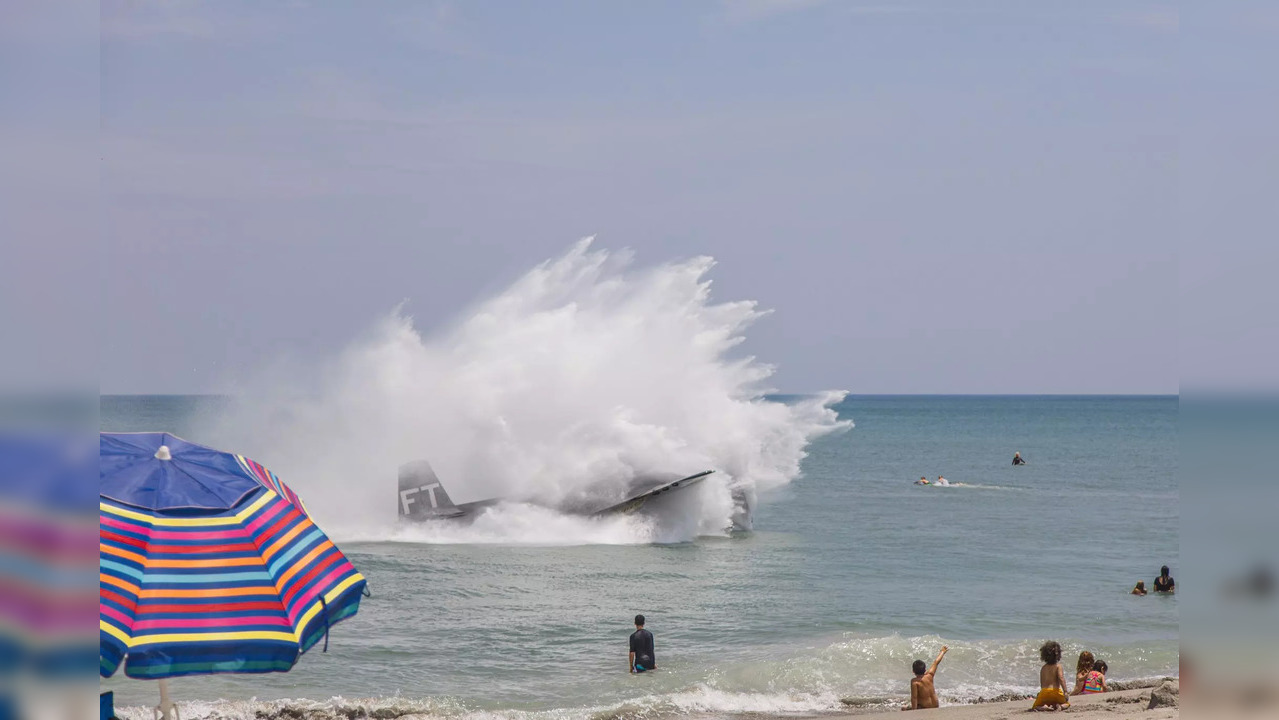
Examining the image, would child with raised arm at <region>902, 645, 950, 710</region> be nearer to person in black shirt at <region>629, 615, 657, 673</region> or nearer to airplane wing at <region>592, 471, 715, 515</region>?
person in black shirt at <region>629, 615, 657, 673</region>

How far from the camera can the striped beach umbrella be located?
5.00 metres

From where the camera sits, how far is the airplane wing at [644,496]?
3061cm

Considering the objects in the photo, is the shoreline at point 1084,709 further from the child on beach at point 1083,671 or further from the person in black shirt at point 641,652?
the person in black shirt at point 641,652

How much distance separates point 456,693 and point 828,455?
66.9 meters

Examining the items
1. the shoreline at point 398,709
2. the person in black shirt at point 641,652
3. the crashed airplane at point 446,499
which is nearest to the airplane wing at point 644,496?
the crashed airplane at point 446,499

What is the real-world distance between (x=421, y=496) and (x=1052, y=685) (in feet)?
73.6

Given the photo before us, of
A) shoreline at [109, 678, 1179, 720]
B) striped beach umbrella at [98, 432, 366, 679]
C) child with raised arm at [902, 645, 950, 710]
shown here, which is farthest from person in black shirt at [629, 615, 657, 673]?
striped beach umbrella at [98, 432, 366, 679]

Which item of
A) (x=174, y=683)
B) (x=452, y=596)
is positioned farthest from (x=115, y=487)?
(x=452, y=596)

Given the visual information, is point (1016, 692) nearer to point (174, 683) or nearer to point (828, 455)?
point (174, 683)

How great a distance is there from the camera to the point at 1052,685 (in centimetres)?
1077

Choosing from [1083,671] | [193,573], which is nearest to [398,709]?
[1083,671]

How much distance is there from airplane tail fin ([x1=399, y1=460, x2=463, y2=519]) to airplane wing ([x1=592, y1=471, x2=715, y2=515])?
4.18 metres

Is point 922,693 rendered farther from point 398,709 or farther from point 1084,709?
point 398,709

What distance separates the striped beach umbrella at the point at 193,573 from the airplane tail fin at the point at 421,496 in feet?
84.0
